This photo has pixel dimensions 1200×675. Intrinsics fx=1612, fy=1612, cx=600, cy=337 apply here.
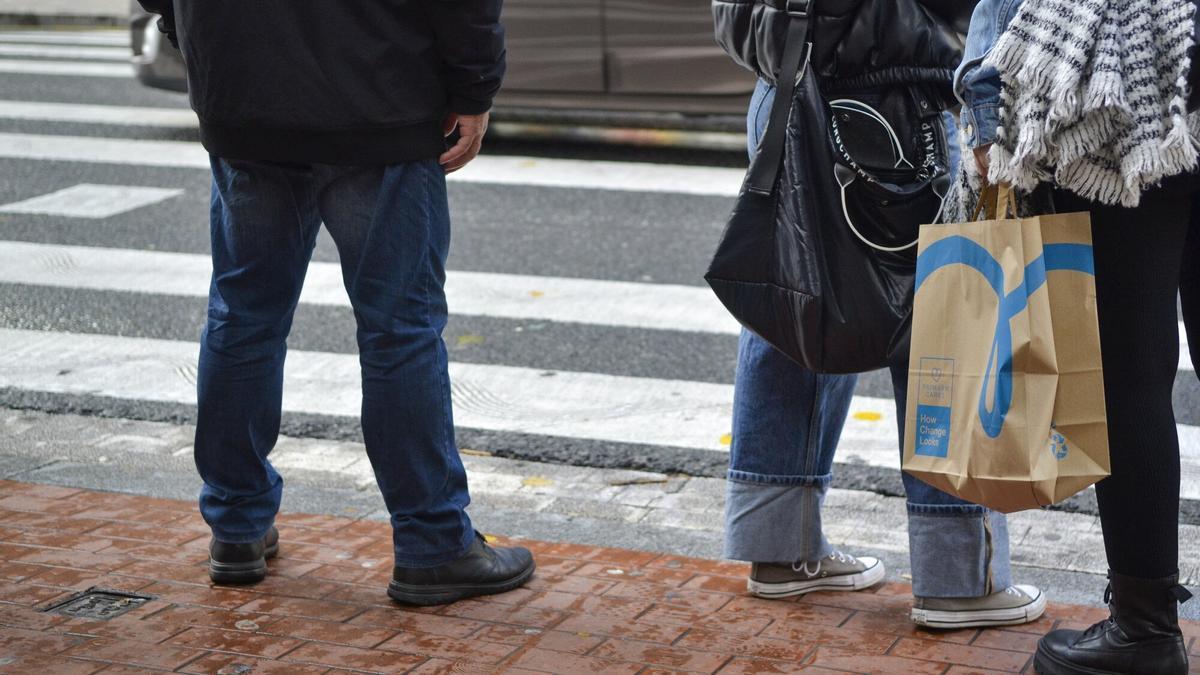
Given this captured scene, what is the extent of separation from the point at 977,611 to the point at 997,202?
932 mm

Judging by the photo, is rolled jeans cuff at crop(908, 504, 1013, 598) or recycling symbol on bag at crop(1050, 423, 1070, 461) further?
rolled jeans cuff at crop(908, 504, 1013, 598)

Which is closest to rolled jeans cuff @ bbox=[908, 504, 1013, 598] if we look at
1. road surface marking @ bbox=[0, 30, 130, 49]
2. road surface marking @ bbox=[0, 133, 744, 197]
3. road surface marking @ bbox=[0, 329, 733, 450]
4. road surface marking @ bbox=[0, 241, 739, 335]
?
road surface marking @ bbox=[0, 329, 733, 450]

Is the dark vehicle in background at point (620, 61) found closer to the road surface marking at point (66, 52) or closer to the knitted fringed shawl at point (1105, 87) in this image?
the road surface marking at point (66, 52)

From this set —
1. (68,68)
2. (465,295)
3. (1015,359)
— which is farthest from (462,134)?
(68,68)

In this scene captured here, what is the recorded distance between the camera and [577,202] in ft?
26.5

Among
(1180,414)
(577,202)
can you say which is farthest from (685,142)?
(1180,414)

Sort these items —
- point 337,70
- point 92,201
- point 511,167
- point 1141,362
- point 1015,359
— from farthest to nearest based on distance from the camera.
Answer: point 511,167 < point 92,201 < point 337,70 < point 1141,362 < point 1015,359

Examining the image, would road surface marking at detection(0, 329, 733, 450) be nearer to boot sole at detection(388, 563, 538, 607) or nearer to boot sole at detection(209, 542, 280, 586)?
boot sole at detection(388, 563, 538, 607)

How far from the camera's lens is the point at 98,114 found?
10727 millimetres

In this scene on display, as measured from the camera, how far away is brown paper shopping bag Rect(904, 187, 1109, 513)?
2.58 m

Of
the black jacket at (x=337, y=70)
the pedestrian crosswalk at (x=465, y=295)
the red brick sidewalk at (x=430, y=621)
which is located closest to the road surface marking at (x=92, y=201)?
the pedestrian crosswalk at (x=465, y=295)

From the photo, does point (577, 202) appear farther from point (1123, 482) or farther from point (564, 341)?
point (1123, 482)

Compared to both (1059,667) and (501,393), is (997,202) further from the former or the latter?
(501,393)

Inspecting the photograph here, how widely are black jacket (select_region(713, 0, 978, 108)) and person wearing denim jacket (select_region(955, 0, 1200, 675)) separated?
9.8 inches
